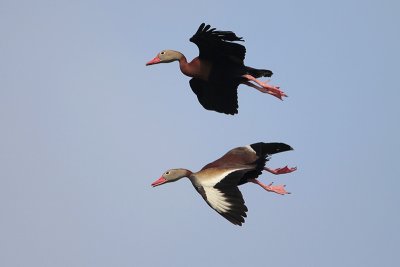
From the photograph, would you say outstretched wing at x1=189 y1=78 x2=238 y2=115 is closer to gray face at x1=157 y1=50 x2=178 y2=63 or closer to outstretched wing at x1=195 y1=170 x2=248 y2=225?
gray face at x1=157 y1=50 x2=178 y2=63

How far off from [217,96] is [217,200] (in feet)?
10.2

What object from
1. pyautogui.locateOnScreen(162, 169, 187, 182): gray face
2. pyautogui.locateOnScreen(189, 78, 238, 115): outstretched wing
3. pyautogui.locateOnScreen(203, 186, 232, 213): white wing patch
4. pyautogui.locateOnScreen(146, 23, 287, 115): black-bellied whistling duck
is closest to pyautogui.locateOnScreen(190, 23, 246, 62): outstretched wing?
pyautogui.locateOnScreen(146, 23, 287, 115): black-bellied whistling duck

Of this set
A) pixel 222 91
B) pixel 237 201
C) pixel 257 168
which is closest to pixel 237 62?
pixel 222 91

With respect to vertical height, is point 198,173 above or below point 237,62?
below

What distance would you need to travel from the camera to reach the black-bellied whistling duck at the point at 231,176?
1559 centimetres

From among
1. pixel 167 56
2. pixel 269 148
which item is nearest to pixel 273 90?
pixel 269 148

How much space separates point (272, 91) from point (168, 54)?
211cm

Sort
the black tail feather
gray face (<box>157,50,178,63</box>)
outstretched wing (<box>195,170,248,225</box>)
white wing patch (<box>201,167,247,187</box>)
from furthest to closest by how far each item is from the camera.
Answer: gray face (<box>157,50,178,63</box>), the black tail feather, white wing patch (<box>201,167,247,187</box>), outstretched wing (<box>195,170,248,225</box>)

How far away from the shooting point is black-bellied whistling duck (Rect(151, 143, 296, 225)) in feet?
51.2

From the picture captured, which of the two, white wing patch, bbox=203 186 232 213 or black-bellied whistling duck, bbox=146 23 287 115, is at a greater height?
black-bellied whistling duck, bbox=146 23 287 115

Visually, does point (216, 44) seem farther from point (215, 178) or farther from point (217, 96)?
point (215, 178)

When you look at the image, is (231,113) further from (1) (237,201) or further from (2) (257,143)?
(1) (237,201)

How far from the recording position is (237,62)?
58.5ft

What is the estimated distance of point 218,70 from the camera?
59.0 ft
